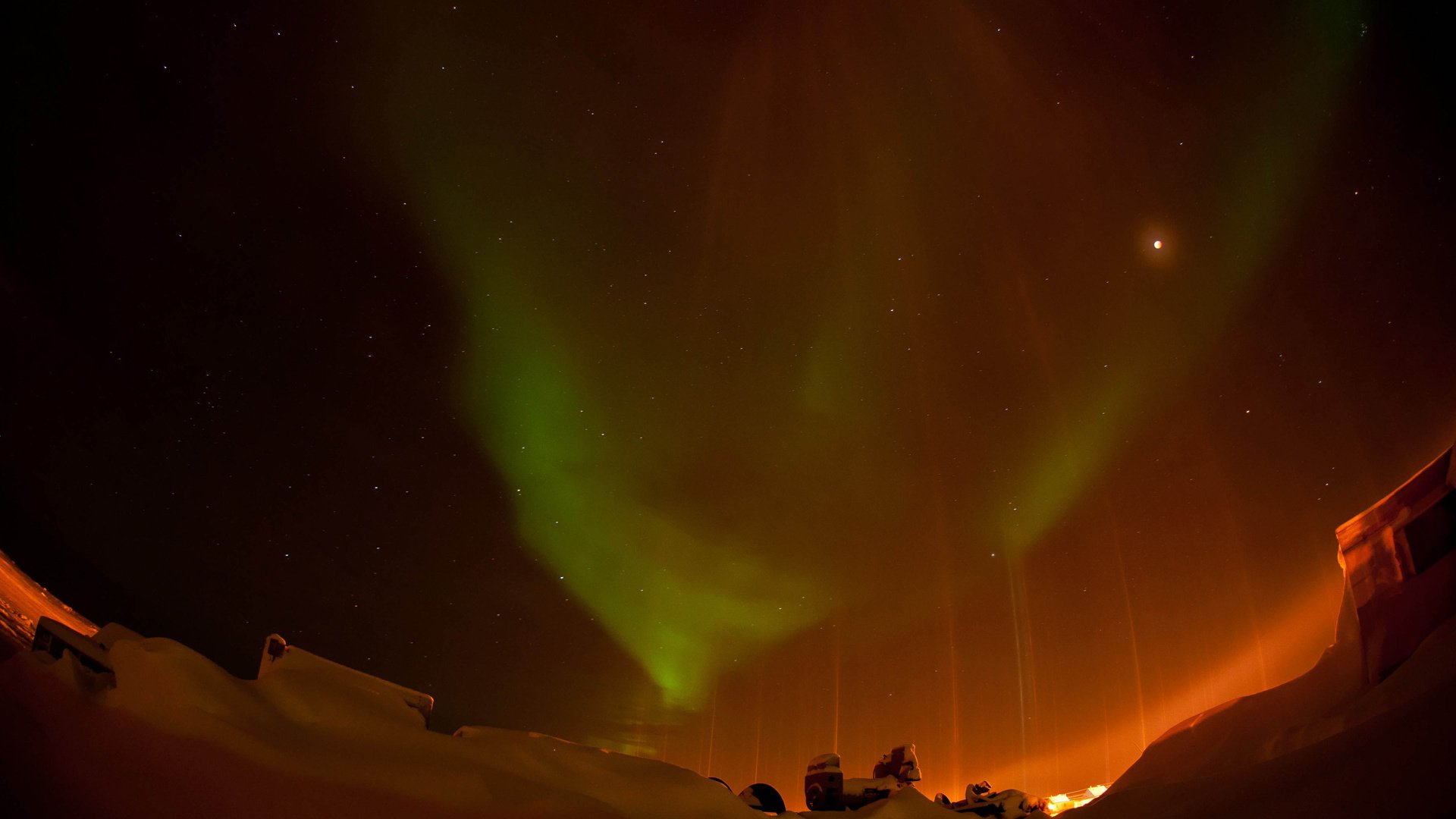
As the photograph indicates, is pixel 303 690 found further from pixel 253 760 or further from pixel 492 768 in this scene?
pixel 492 768

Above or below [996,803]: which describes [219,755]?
below

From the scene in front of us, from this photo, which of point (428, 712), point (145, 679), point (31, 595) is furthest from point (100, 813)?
point (31, 595)

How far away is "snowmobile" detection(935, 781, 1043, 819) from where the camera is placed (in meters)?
8.89

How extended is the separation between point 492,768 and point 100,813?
6.93 ft

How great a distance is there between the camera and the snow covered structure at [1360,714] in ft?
12.1

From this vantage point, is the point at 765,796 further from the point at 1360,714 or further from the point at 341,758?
the point at 1360,714

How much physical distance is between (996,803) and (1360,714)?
519cm

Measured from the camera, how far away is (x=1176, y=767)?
7.89m

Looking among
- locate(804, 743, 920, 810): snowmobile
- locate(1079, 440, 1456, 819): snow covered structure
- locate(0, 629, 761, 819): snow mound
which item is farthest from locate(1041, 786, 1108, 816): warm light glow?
locate(0, 629, 761, 819): snow mound

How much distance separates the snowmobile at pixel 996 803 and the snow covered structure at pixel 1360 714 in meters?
1.39

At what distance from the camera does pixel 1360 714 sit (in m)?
5.08

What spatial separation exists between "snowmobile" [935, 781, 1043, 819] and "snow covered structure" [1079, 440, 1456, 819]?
139 centimetres

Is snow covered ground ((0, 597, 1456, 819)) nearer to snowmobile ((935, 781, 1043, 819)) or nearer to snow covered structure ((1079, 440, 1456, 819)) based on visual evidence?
snow covered structure ((1079, 440, 1456, 819))

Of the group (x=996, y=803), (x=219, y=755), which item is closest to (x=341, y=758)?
(x=219, y=755)
